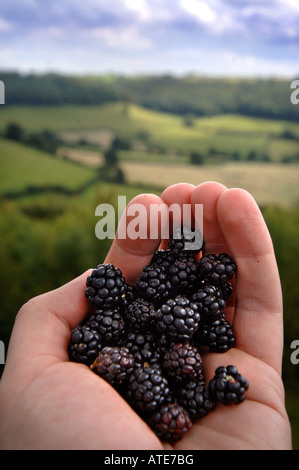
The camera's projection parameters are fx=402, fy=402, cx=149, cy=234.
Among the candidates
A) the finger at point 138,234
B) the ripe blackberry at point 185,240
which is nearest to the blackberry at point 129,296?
the finger at point 138,234

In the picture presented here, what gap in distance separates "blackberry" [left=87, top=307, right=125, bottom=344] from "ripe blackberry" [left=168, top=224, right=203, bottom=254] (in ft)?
2.87

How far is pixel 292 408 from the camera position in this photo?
12922 millimetres

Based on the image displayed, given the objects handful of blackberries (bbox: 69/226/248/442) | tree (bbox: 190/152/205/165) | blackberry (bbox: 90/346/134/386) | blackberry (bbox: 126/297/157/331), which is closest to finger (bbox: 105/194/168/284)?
handful of blackberries (bbox: 69/226/248/442)

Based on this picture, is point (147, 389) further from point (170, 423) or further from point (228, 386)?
point (228, 386)

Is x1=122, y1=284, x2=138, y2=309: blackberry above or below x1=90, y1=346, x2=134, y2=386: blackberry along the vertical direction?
Answer: above

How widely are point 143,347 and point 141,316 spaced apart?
25 centimetres

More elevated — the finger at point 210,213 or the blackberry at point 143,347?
the finger at point 210,213

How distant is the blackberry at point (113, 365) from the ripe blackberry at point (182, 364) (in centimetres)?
29

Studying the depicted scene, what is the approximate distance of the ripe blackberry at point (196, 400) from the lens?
2.88 metres

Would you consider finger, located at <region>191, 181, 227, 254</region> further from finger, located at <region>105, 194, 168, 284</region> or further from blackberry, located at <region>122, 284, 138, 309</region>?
blackberry, located at <region>122, 284, 138, 309</region>

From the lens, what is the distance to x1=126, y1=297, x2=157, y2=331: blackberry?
337 centimetres

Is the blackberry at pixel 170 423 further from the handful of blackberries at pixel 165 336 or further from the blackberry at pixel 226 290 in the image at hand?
the blackberry at pixel 226 290
